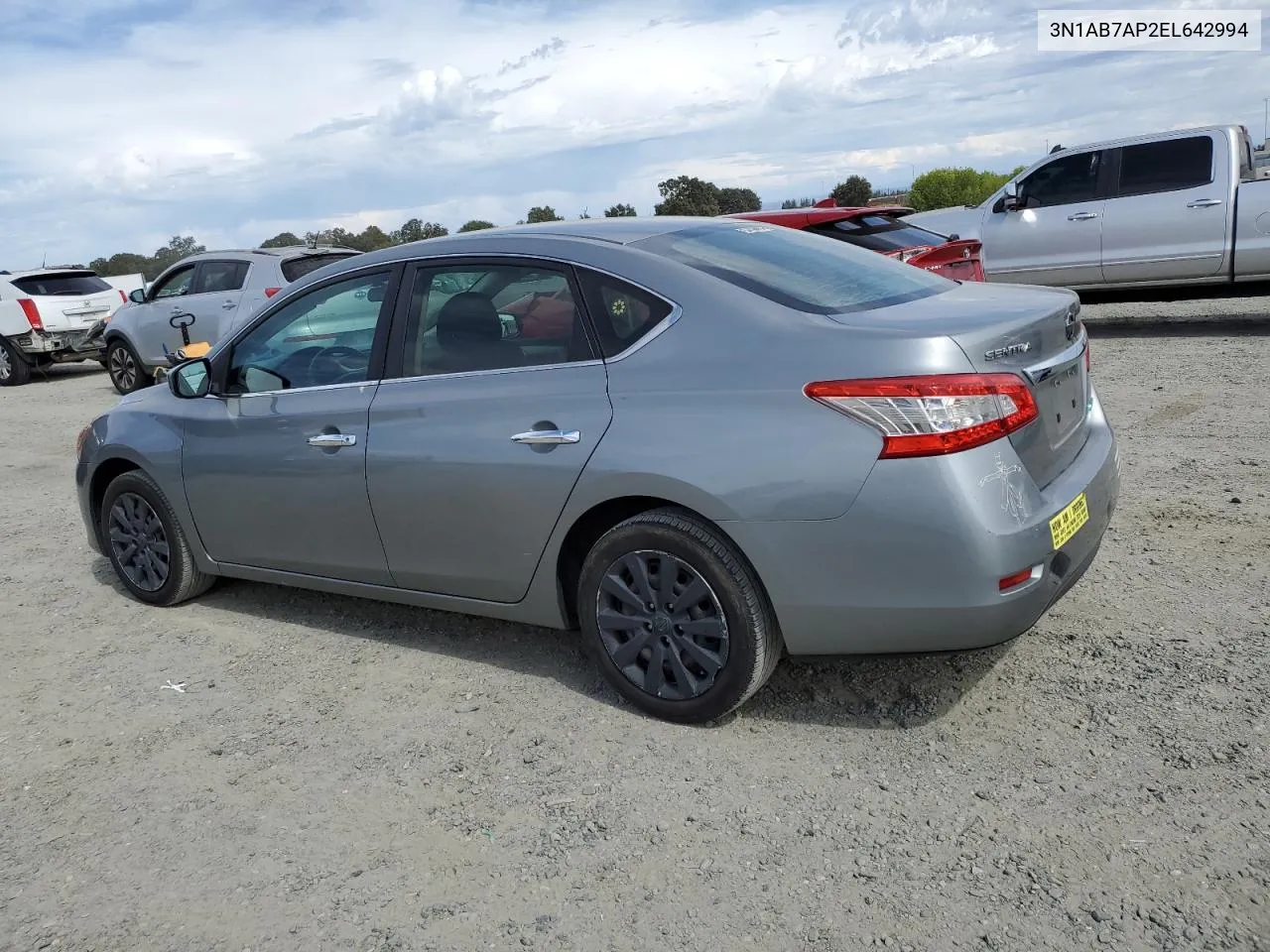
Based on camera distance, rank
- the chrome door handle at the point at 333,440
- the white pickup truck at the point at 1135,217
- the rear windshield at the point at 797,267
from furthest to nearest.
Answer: the white pickup truck at the point at 1135,217 → the chrome door handle at the point at 333,440 → the rear windshield at the point at 797,267

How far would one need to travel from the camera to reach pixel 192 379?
199 inches

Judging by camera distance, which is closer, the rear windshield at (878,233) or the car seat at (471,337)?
the car seat at (471,337)

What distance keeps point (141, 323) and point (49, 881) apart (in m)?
11.6

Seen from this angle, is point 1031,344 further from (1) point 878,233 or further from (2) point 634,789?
(1) point 878,233

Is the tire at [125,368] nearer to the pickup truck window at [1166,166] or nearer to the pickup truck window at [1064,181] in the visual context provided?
the pickup truck window at [1064,181]

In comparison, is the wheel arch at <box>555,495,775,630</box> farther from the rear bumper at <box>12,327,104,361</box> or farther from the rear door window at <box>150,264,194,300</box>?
the rear bumper at <box>12,327,104,361</box>

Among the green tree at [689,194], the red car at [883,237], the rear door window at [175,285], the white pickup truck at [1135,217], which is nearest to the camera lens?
the red car at [883,237]

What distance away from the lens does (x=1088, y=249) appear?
1156cm

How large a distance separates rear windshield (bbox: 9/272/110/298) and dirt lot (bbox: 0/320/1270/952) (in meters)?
13.0

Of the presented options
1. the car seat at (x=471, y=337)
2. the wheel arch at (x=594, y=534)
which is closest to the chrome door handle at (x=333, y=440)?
the car seat at (x=471, y=337)

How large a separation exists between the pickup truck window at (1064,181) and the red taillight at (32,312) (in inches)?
522

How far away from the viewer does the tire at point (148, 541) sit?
5.26 metres

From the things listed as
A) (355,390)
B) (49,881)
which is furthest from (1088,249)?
(49,881)

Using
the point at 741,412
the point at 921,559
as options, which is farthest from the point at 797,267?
the point at 921,559
